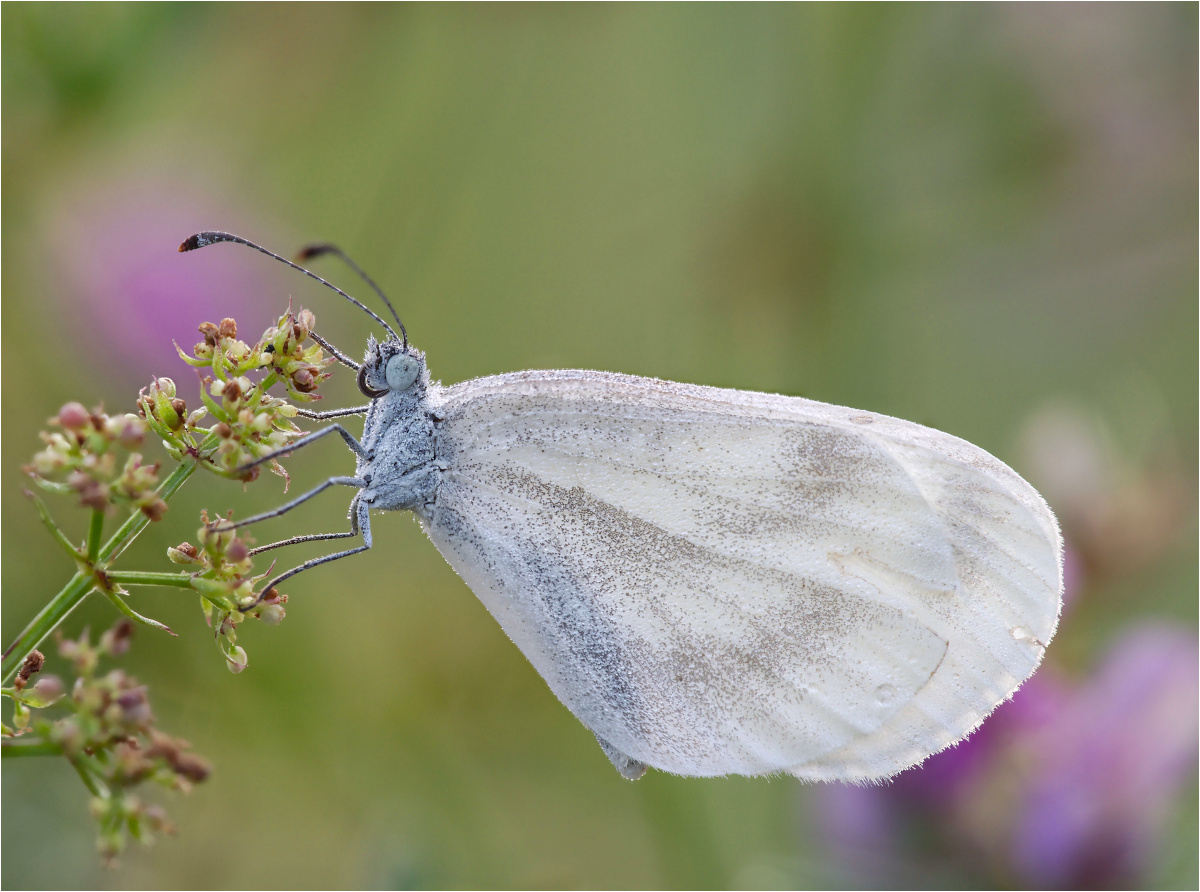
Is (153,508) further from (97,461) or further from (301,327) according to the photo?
(301,327)

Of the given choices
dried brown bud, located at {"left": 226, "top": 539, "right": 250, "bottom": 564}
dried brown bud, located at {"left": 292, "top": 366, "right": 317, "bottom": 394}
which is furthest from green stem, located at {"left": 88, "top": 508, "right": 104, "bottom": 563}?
dried brown bud, located at {"left": 292, "top": 366, "right": 317, "bottom": 394}

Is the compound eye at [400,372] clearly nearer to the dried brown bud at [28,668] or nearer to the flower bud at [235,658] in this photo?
the flower bud at [235,658]

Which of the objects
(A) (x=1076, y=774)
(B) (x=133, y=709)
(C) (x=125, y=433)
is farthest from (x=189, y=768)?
(A) (x=1076, y=774)

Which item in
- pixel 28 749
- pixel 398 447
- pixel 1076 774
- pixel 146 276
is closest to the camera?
pixel 28 749

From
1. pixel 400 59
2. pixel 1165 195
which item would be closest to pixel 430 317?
pixel 400 59

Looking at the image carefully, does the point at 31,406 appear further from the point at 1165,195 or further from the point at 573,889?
the point at 1165,195

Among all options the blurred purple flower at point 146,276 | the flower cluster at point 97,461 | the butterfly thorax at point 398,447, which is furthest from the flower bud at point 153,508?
the blurred purple flower at point 146,276

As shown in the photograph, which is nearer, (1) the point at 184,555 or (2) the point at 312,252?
(1) the point at 184,555
